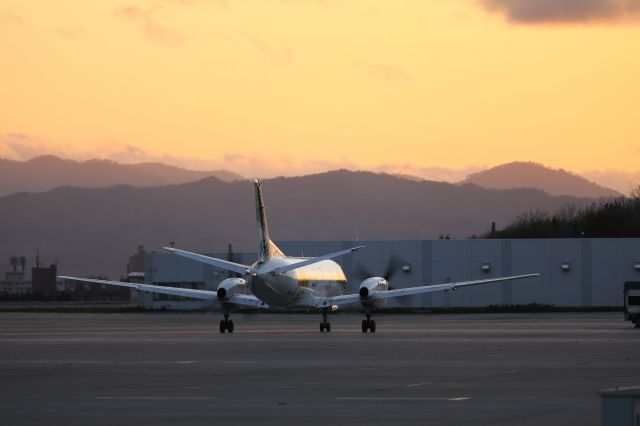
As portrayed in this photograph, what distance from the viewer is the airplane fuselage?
59.3 metres

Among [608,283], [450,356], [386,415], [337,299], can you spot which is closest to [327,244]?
[608,283]

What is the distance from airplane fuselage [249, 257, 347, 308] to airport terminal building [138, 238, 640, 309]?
3560cm

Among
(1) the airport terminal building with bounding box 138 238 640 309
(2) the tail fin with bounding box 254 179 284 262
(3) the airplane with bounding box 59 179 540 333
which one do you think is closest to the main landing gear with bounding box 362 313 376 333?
(3) the airplane with bounding box 59 179 540 333

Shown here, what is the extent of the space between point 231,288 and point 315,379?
1267 inches

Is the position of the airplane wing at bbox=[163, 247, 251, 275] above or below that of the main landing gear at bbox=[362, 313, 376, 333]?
above

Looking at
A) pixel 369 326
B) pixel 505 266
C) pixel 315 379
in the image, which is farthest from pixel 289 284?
pixel 505 266

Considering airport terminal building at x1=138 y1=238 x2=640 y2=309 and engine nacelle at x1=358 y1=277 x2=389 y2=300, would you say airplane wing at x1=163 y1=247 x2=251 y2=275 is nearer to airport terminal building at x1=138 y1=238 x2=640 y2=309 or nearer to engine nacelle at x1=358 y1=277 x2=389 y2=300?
engine nacelle at x1=358 y1=277 x2=389 y2=300

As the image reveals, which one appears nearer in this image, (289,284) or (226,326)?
(226,326)

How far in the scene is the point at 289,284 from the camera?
2384 inches

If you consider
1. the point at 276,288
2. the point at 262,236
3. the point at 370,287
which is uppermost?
the point at 262,236

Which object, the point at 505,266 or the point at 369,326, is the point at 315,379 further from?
the point at 505,266

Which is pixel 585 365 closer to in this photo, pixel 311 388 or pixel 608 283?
pixel 311 388

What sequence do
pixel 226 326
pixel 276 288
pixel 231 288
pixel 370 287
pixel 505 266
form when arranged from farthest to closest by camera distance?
pixel 505 266
pixel 370 287
pixel 231 288
pixel 276 288
pixel 226 326

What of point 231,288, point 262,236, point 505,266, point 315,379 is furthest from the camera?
point 505,266
